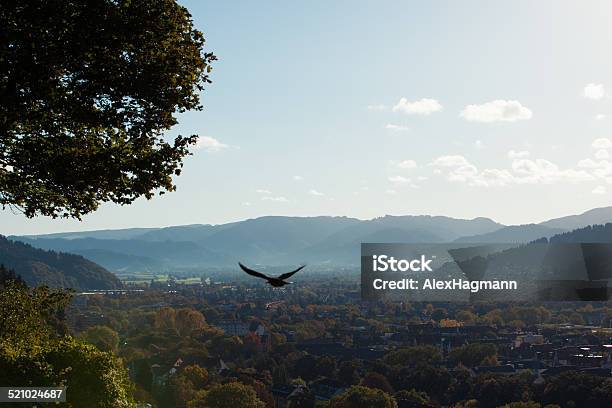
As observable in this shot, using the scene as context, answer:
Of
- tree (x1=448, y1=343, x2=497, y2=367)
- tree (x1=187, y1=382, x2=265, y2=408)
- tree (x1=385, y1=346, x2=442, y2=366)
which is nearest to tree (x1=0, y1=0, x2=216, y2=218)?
tree (x1=187, y1=382, x2=265, y2=408)

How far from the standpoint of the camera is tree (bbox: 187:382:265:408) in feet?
172

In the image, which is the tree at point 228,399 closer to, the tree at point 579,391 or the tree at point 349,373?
the tree at point 579,391

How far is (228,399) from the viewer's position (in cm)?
5253

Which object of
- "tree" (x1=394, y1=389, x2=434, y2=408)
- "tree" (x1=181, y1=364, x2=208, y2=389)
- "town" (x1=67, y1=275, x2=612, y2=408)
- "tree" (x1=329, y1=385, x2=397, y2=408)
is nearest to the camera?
"tree" (x1=329, y1=385, x2=397, y2=408)

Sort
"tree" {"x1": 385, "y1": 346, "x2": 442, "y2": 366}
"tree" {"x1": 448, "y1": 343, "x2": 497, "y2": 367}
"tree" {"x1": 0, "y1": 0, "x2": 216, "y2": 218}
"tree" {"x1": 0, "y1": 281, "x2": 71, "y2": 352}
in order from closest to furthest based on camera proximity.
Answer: "tree" {"x1": 0, "y1": 0, "x2": 216, "y2": 218}, "tree" {"x1": 0, "y1": 281, "x2": 71, "y2": 352}, "tree" {"x1": 385, "y1": 346, "x2": 442, "y2": 366}, "tree" {"x1": 448, "y1": 343, "x2": 497, "y2": 367}

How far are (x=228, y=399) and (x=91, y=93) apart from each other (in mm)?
43028

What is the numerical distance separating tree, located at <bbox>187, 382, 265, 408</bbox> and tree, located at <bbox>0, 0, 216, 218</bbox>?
4093cm

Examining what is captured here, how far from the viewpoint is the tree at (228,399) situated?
52469 millimetres

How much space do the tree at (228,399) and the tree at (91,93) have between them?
4093cm

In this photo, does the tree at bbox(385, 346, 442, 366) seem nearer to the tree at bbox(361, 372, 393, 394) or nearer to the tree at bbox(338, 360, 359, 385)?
the tree at bbox(338, 360, 359, 385)

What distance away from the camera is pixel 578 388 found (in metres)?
66.4

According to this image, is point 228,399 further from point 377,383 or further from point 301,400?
point 377,383

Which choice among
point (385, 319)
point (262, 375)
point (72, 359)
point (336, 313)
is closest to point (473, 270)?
point (385, 319)

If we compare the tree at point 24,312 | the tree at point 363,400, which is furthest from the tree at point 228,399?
the tree at point 24,312
